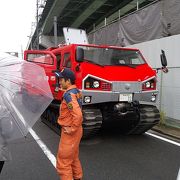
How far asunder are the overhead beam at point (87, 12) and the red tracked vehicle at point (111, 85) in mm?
12762

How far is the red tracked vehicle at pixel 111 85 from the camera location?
7074 millimetres

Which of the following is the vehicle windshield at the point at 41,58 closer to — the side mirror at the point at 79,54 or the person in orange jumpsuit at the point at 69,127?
the side mirror at the point at 79,54

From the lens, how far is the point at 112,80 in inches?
283

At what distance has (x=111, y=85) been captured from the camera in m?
7.15

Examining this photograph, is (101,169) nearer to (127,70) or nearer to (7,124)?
(7,124)

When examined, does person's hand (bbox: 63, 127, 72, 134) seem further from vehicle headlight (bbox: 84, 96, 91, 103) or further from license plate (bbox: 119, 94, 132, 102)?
license plate (bbox: 119, 94, 132, 102)

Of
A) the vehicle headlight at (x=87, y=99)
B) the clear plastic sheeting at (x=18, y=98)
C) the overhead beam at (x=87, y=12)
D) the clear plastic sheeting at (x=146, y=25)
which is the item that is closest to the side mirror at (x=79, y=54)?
the vehicle headlight at (x=87, y=99)

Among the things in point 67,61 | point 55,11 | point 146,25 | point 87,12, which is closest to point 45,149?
point 67,61

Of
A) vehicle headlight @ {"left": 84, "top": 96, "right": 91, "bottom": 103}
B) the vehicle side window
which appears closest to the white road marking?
vehicle headlight @ {"left": 84, "top": 96, "right": 91, "bottom": 103}

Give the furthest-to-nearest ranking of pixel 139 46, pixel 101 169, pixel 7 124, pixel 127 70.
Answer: pixel 139 46
pixel 127 70
pixel 101 169
pixel 7 124

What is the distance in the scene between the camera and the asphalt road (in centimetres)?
514

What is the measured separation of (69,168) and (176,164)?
2386mm

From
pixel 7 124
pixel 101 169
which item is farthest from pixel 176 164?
pixel 7 124

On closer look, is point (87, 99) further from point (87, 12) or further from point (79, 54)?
point (87, 12)
